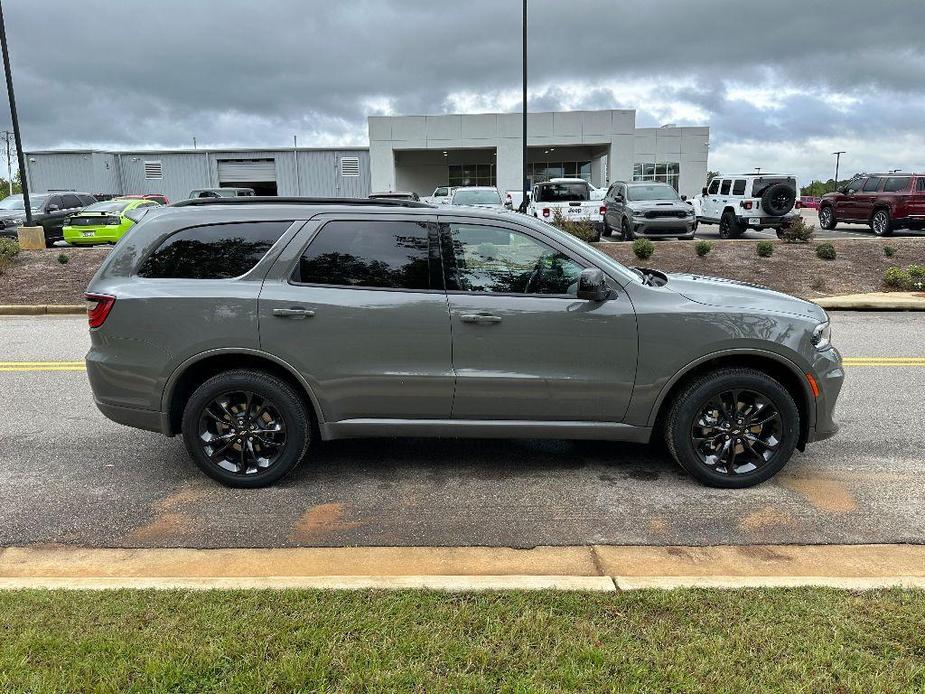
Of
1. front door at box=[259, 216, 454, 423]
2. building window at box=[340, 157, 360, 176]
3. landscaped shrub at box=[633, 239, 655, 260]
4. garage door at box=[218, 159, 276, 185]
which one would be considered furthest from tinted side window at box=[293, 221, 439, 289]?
garage door at box=[218, 159, 276, 185]

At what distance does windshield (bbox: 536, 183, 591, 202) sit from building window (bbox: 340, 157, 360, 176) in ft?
88.4

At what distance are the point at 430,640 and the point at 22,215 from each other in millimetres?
23490

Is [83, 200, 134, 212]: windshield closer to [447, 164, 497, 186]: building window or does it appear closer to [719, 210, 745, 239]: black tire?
[719, 210, 745, 239]: black tire

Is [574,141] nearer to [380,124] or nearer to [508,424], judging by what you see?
[380,124]

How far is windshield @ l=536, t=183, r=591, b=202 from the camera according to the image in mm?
22750

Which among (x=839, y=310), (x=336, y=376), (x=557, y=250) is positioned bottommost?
(x=839, y=310)

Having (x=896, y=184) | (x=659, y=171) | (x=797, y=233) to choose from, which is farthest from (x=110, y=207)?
(x=659, y=171)

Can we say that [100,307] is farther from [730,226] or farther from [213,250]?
[730,226]

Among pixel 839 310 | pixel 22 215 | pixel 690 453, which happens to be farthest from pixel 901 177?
pixel 22 215

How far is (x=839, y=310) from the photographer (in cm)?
1241

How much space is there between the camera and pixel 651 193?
20.0 m

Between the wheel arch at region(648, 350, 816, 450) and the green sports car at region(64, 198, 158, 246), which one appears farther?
the green sports car at region(64, 198, 158, 246)

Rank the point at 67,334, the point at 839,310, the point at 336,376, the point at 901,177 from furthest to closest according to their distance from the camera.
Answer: the point at 901,177 → the point at 839,310 → the point at 67,334 → the point at 336,376

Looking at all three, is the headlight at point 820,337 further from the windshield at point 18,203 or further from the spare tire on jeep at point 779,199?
the windshield at point 18,203
